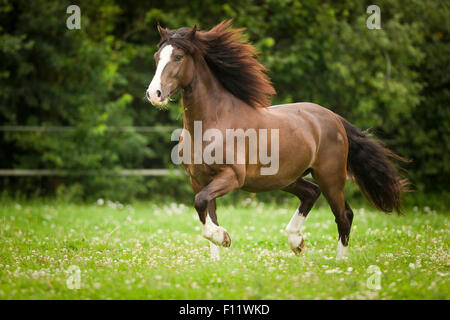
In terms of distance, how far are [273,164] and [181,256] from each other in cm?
147

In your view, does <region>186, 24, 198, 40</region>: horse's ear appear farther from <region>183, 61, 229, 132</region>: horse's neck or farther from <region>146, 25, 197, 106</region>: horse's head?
<region>183, 61, 229, 132</region>: horse's neck

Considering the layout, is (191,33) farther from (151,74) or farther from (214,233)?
(151,74)

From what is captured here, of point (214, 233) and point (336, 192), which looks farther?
point (336, 192)

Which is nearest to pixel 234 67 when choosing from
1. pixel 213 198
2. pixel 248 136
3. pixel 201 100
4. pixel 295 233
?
pixel 201 100

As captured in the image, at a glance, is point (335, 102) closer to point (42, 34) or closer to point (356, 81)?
point (356, 81)

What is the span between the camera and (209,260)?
5.54 m

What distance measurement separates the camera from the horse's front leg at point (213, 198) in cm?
490

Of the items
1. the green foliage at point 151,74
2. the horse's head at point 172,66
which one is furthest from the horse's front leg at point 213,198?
the green foliage at point 151,74

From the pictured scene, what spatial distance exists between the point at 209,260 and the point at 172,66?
2.06m

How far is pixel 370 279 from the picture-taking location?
174 inches

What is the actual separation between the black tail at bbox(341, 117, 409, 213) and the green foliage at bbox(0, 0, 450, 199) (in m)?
5.69

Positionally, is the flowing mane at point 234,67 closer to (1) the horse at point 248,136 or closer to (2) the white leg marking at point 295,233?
(1) the horse at point 248,136

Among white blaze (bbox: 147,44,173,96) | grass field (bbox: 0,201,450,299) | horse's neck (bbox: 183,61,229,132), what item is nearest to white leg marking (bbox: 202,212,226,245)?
grass field (bbox: 0,201,450,299)

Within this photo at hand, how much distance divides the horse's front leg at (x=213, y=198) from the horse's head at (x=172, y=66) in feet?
2.99
